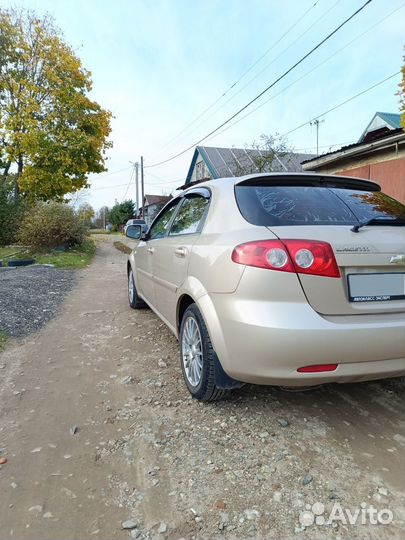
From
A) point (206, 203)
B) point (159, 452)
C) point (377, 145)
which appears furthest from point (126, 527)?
point (377, 145)

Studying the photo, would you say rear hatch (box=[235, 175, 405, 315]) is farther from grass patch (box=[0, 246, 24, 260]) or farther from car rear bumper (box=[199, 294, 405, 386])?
grass patch (box=[0, 246, 24, 260])

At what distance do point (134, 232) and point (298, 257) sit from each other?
11.4ft

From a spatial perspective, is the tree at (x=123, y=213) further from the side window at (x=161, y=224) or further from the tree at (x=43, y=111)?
the side window at (x=161, y=224)

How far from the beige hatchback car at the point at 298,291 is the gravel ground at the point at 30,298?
3.14m

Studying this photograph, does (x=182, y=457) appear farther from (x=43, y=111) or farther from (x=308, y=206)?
(x=43, y=111)

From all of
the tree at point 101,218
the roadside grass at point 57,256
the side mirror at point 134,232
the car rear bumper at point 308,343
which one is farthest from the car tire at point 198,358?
the tree at point 101,218

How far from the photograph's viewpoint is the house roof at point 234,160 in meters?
22.9

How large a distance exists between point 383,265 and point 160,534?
70.0 inches

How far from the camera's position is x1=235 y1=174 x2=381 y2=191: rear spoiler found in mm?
2709

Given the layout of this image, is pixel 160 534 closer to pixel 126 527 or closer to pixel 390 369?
pixel 126 527

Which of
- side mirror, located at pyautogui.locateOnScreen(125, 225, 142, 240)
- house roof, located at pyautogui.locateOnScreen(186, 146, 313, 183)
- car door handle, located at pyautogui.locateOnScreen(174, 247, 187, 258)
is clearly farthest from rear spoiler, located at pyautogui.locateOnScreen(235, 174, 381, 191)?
house roof, located at pyautogui.locateOnScreen(186, 146, 313, 183)

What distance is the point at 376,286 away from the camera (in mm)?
2115

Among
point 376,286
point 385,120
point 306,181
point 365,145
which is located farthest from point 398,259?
point 385,120

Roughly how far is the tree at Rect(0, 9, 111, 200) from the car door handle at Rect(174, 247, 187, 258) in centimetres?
1511
